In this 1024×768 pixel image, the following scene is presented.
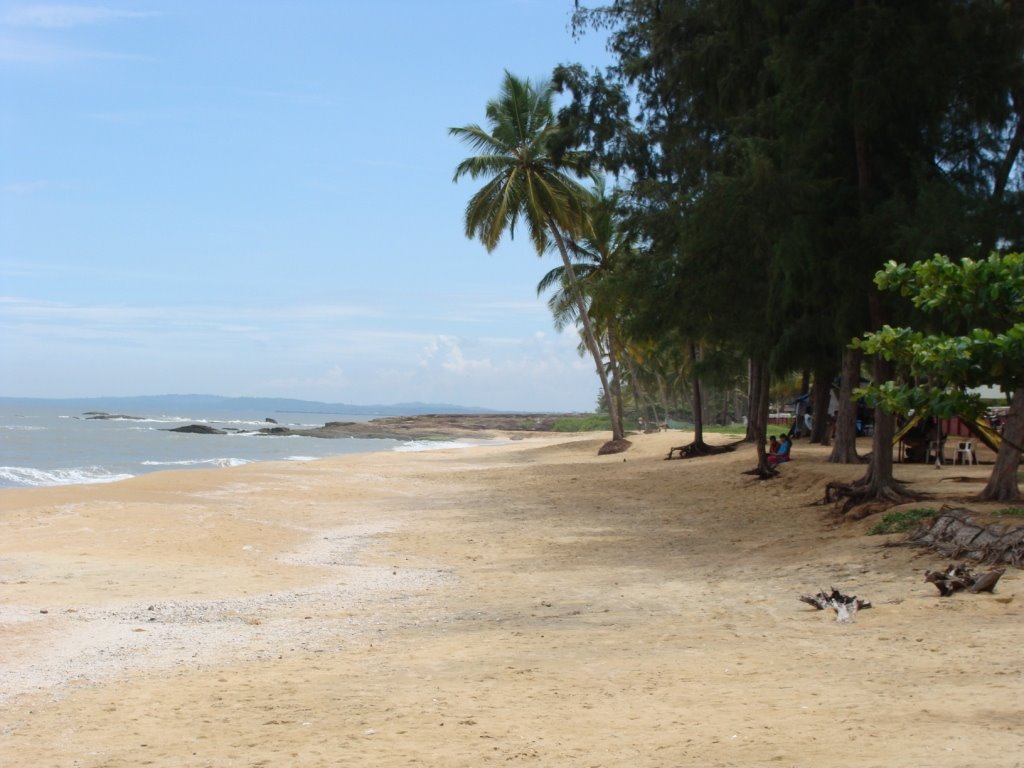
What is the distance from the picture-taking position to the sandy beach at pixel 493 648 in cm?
505

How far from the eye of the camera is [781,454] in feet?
69.0

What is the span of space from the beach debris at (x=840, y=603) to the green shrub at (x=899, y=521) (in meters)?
3.63

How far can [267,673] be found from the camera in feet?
22.1

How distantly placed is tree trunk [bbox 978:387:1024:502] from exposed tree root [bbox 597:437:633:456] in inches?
815

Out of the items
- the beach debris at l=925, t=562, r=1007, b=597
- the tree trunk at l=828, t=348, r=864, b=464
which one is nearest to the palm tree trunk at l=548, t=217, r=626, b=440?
the tree trunk at l=828, t=348, r=864, b=464

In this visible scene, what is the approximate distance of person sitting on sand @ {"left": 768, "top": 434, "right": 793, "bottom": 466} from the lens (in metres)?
20.9

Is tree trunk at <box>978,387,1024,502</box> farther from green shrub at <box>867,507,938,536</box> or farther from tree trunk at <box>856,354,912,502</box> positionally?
green shrub at <box>867,507,938,536</box>

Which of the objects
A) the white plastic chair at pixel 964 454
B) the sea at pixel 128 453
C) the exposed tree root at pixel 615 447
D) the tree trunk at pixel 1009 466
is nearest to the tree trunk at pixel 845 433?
the white plastic chair at pixel 964 454

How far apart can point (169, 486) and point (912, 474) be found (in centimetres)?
1402

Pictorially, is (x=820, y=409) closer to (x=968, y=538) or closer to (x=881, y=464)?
(x=881, y=464)

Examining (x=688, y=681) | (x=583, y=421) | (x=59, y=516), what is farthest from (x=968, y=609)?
(x=583, y=421)

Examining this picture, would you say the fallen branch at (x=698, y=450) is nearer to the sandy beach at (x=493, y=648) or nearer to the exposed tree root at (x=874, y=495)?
the sandy beach at (x=493, y=648)

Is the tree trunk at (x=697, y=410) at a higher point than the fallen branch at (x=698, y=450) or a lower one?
higher

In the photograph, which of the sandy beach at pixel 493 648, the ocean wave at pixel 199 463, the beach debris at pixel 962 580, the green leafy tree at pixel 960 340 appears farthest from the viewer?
the ocean wave at pixel 199 463
